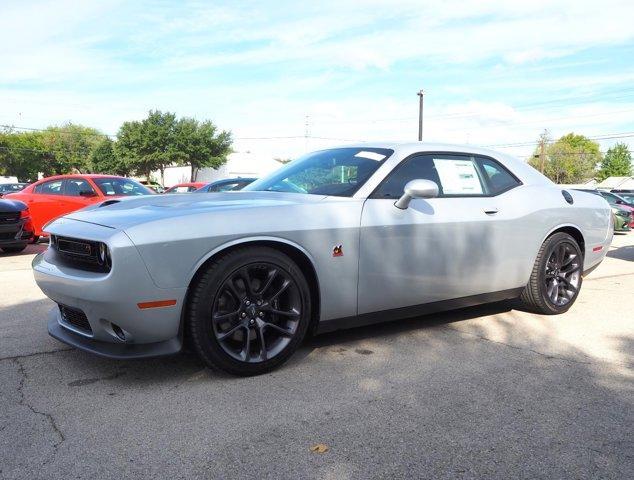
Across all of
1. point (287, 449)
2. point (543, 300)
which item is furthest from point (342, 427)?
point (543, 300)

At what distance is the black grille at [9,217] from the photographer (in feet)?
29.2

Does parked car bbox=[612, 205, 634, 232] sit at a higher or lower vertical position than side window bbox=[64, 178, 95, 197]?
lower

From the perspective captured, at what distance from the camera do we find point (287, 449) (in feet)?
8.14

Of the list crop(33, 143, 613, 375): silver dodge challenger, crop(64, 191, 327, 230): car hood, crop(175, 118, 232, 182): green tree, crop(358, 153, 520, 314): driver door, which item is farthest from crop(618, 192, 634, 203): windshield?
crop(175, 118, 232, 182): green tree

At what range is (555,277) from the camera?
4.91 metres

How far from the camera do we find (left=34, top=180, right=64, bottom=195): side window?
1107 centimetres

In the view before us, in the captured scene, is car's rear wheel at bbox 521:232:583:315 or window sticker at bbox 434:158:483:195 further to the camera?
car's rear wheel at bbox 521:232:583:315

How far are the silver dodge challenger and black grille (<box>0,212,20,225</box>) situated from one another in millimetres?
6127

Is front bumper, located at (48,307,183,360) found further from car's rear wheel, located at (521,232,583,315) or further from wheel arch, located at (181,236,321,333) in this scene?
car's rear wheel, located at (521,232,583,315)

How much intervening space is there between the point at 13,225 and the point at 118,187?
2.55 m

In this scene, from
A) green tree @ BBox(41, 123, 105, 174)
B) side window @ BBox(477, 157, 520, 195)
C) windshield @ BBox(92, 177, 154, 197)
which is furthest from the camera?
green tree @ BBox(41, 123, 105, 174)

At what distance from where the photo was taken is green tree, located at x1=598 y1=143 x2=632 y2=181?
104m

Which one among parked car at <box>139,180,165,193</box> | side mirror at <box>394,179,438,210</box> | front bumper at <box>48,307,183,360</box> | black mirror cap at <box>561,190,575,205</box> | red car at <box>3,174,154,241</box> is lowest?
parked car at <box>139,180,165,193</box>

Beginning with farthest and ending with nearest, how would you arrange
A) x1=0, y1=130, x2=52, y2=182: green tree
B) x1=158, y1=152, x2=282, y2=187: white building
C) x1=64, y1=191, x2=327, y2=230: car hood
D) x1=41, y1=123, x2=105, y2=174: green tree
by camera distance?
x1=41, y1=123, x2=105, y2=174: green tree < x1=0, y1=130, x2=52, y2=182: green tree < x1=158, y1=152, x2=282, y2=187: white building < x1=64, y1=191, x2=327, y2=230: car hood
